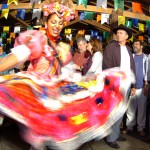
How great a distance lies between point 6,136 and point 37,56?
2085mm

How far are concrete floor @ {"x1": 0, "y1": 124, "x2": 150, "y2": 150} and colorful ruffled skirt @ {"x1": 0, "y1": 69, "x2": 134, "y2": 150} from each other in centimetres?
145

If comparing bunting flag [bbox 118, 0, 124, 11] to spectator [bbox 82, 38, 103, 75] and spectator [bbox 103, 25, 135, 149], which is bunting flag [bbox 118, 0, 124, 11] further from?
spectator [bbox 103, 25, 135, 149]

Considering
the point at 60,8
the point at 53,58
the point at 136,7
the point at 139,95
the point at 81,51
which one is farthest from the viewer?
the point at 136,7

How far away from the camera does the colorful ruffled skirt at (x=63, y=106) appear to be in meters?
1.80

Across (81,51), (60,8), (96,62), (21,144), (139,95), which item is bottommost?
(21,144)

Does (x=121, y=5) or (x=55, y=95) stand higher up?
(x=121, y=5)

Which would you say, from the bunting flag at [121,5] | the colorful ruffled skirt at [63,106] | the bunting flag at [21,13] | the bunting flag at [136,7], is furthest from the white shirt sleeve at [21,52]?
the bunting flag at [21,13]

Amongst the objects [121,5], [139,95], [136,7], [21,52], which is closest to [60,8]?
[21,52]

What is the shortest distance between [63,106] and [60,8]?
3.48ft

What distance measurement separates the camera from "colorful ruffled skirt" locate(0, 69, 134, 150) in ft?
5.91

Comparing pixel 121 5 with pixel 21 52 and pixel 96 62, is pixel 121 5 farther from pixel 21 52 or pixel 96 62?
pixel 21 52

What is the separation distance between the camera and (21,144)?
358cm

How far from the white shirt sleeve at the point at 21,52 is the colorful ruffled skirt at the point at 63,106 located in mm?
163

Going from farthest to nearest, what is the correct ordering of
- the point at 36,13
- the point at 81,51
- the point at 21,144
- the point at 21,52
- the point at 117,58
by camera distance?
the point at 36,13
the point at 81,51
the point at 117,58
the point at 21,144
the point at 21,52
